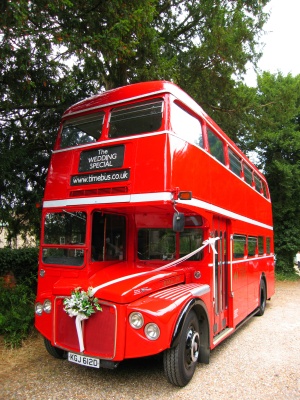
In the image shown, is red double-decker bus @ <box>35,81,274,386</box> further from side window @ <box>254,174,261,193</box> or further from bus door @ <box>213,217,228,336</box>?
side window @ <box>254,174,261,193</box>

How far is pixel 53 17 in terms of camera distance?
558 cm

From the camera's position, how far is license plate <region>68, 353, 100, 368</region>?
12.8 feet

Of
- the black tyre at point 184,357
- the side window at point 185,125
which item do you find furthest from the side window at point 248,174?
the black tyre at point 184,357

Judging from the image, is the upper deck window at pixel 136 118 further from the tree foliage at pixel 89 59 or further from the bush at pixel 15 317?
the bush at pixel 15 317

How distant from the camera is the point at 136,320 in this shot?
3855mm

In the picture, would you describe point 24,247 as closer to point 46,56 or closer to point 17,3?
point 46,56

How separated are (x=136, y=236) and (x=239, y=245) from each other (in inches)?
103

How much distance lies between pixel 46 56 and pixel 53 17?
62cm

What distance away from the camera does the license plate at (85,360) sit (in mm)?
3912

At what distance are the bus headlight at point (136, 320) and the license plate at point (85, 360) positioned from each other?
1.97ft

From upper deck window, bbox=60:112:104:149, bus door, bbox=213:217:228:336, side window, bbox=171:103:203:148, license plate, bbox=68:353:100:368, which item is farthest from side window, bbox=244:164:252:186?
license plate, bbox=68:353:100:368

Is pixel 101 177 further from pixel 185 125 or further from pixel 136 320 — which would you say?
pixel 136 320

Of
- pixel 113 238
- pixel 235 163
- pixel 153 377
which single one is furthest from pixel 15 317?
pixel 235 163

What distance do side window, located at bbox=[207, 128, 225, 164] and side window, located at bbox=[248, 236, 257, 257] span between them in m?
2.53
